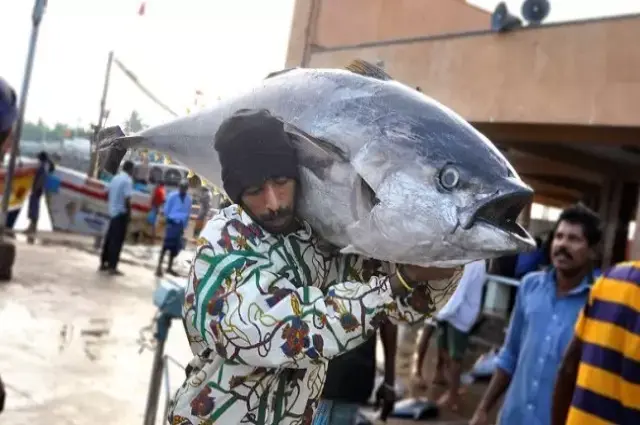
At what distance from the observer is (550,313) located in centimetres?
293

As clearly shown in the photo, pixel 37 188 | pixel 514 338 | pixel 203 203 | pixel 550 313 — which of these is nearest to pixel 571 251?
pixel 550 313

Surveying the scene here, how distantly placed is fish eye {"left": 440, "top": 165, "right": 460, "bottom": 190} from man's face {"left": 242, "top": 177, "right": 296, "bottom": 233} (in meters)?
0.29

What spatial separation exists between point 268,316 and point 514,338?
7.25 ft

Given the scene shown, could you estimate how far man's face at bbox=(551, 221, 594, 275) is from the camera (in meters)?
2.95

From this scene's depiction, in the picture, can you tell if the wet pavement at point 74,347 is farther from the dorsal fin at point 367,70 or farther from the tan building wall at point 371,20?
the dorsal fin at point 367,70

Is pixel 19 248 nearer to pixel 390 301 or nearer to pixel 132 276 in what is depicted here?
pixel 132 276

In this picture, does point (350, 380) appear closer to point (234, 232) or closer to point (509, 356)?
point (509, 356)

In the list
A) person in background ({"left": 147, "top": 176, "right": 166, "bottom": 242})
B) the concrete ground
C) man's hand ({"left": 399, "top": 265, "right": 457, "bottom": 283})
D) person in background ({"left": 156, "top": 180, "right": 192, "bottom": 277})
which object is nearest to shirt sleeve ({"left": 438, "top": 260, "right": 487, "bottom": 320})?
the concrete ground

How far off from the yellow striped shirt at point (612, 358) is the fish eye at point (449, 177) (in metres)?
1.45

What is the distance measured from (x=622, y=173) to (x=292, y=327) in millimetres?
9378

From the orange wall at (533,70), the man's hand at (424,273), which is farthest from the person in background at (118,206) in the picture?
the man's hand at (424,273)

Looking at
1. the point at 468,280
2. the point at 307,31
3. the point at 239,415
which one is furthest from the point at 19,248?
the point at 239,415

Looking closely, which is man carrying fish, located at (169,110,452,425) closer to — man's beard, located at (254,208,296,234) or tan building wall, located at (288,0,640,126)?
man's beard, located at (254,208,296,234)

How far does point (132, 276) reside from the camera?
11211 mm
